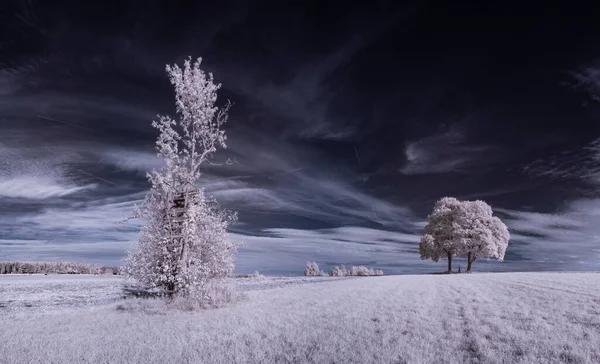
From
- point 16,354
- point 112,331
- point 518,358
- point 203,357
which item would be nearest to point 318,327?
point 203,357

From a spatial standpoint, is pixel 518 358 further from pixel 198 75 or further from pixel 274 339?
pixel 198 75

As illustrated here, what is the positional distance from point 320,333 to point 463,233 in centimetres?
5878

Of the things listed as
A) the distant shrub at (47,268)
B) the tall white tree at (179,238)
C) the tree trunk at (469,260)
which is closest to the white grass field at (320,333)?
the tall white tree at (179,238)

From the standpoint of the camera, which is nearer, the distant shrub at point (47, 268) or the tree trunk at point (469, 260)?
the tree trunk at point (469, 260)

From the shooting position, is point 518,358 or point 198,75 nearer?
point 518,358

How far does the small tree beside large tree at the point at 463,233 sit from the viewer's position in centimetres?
6625

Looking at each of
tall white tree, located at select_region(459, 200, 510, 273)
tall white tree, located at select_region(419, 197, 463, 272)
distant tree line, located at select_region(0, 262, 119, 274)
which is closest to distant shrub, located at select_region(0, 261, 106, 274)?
distant tree line, located at select_region(0, 262, 119, 274)

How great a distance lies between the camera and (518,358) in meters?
10.1

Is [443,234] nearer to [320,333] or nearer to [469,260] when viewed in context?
[469,260]

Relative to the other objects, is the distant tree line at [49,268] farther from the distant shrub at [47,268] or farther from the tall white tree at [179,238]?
the tall white tree at [179,238]

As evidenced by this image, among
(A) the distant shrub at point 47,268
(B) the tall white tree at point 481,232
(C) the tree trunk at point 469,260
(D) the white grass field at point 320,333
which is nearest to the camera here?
(D) the white grass field at point 320,333

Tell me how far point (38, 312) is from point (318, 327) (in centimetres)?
1468

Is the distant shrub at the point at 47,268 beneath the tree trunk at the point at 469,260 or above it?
beneath

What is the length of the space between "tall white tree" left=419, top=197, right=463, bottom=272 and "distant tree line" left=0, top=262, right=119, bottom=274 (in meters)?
62.6
